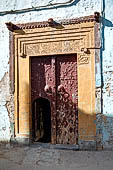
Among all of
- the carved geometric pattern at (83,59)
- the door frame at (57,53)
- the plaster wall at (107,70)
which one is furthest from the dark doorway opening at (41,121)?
the plaster wall at (107,70)

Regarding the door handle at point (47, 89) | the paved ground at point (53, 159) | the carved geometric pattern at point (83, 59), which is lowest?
the paved ground at point (53, 159)

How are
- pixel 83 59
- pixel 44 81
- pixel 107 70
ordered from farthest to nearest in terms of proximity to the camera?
1. pixel 44 81
2. pixel 83 59
3. pixel 107 70

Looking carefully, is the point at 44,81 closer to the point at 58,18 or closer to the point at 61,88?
the point at 61,88

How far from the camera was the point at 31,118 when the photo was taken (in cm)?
500

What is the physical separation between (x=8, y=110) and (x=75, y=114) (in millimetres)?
1557

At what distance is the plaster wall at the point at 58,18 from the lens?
4.46m

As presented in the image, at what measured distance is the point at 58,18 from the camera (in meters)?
4.77

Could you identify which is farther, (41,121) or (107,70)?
(41,121)

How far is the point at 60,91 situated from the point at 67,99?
0.77ft

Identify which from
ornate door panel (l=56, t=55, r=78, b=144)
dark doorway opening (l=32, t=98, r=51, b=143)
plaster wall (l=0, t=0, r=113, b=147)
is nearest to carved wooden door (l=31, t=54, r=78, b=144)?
ornate door panel (l=56, t=55, r=78, b=144)

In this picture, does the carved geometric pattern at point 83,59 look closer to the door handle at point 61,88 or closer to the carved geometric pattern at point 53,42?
the carved geometric pattern at point 53,42

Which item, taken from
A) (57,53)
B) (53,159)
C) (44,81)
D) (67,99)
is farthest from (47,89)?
(53,159)

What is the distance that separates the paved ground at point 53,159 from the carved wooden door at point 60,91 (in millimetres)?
402

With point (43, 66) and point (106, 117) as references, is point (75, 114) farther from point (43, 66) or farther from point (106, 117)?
point (43, 66)
